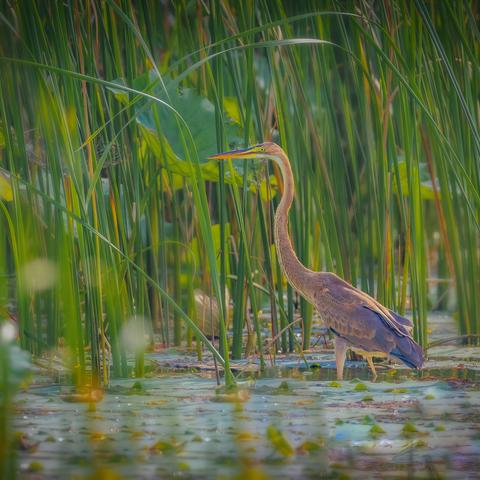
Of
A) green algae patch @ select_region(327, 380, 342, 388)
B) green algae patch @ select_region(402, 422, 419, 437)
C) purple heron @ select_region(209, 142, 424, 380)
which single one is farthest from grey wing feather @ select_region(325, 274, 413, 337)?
green algae patch @ select_region(402, 422, 419, 437)

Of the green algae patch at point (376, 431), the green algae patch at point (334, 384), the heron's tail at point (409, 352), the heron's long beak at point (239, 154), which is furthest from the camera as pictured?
the heron's long beak at point (239, 154)

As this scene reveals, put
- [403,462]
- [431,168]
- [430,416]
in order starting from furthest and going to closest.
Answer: [431,168] → [430,416] → [403,462]

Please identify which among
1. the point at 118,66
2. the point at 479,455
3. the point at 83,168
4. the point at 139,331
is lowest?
the point at 479,455

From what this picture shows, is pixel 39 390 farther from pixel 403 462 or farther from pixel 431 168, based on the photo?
pixel 431 168

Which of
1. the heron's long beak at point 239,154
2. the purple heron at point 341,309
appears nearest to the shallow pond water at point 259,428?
the purple heron at point 341,309

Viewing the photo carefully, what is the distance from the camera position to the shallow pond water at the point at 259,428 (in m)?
3.12

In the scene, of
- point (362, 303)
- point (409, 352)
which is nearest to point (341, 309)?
point (362, 303)

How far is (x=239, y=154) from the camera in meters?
4.99

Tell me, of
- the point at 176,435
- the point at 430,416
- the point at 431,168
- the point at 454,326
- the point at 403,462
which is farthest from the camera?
the point at 454,326

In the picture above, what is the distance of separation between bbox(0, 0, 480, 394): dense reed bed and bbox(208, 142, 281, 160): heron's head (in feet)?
0.17

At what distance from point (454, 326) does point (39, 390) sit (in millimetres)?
3103

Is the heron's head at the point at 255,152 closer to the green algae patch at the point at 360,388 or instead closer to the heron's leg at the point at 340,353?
the heron's leg at the point at 340,353

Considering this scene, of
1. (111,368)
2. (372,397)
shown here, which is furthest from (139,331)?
(372,397)

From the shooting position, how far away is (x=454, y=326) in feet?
21.8
